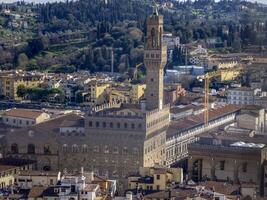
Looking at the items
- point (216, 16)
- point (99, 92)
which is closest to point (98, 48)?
point (99, 92)

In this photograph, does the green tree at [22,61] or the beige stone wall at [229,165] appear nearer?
the beige stone wall at [229,165]

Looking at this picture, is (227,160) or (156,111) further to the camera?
(156,111)

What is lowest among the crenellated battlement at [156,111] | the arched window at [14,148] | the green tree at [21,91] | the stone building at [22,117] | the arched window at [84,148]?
the green tree at [21,91]

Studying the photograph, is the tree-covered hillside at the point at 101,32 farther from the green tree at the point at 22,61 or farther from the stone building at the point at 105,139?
the stone building at the point at 105,139

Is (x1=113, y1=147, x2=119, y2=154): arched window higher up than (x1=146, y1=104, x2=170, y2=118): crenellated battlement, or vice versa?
(x1=146, y1=104, x2=170, y2=118): crenellated battlement

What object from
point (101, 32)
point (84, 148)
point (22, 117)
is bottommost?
point (84, 148)

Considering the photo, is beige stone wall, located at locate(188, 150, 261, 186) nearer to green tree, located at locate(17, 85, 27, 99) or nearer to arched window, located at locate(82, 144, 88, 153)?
arched window, located at locate(82, 144, 88, 153)

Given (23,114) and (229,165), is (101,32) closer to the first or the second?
(23,114)

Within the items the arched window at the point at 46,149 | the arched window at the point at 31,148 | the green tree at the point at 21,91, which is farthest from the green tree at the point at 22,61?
the arched window at the point at 46,149

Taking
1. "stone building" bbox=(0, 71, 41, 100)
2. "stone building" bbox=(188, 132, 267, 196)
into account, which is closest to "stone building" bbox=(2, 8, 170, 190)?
"stone building" bbox=(188, 132, 267, 196)

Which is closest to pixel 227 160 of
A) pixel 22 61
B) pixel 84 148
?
pixel 84 148

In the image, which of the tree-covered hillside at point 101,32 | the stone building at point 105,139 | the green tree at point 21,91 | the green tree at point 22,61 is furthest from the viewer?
the green tree at point 22,61
